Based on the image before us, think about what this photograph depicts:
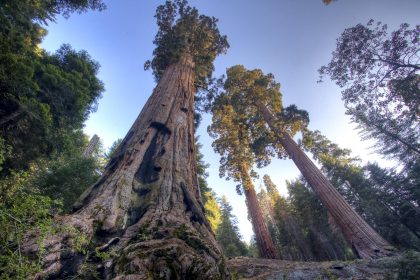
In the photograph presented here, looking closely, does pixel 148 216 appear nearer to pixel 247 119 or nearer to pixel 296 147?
pixel 296 147

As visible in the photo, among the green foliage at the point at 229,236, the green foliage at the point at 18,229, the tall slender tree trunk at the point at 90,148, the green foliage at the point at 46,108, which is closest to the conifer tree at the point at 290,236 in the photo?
the green foliage at the point at 229,236

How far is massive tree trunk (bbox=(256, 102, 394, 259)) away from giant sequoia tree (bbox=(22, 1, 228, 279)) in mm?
6246

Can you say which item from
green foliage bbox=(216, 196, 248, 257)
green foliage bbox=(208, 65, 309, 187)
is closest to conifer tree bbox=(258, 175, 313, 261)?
green foliage bbox=(216, 196, 248, 257)

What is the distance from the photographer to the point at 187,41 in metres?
10.2

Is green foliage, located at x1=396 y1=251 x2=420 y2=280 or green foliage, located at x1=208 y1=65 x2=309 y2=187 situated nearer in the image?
green foliage, located at x1=396 y1=251 x2=420 y2=280

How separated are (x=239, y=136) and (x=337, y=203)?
673cm

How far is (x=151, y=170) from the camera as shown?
393cm

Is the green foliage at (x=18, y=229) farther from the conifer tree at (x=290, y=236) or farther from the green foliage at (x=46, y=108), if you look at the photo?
the conifer tree at (x=290, y=236)

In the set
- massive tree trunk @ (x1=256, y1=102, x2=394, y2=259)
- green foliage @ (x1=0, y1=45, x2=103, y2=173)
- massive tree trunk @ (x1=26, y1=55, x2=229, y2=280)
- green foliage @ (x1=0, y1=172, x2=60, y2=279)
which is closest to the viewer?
green foliage @ (x1=0, y1=172, x2=60, y2=279)

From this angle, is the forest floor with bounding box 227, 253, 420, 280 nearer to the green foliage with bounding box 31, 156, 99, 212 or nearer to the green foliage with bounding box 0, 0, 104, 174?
the green foliage with bounding box 0, 0, 104, 174

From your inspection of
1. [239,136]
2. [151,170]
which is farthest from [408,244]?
[151,170]

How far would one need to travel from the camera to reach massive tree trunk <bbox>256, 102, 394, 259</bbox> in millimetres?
6773

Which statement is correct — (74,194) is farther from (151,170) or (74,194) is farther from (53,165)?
(151,170)

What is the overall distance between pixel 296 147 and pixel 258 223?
4.18m
